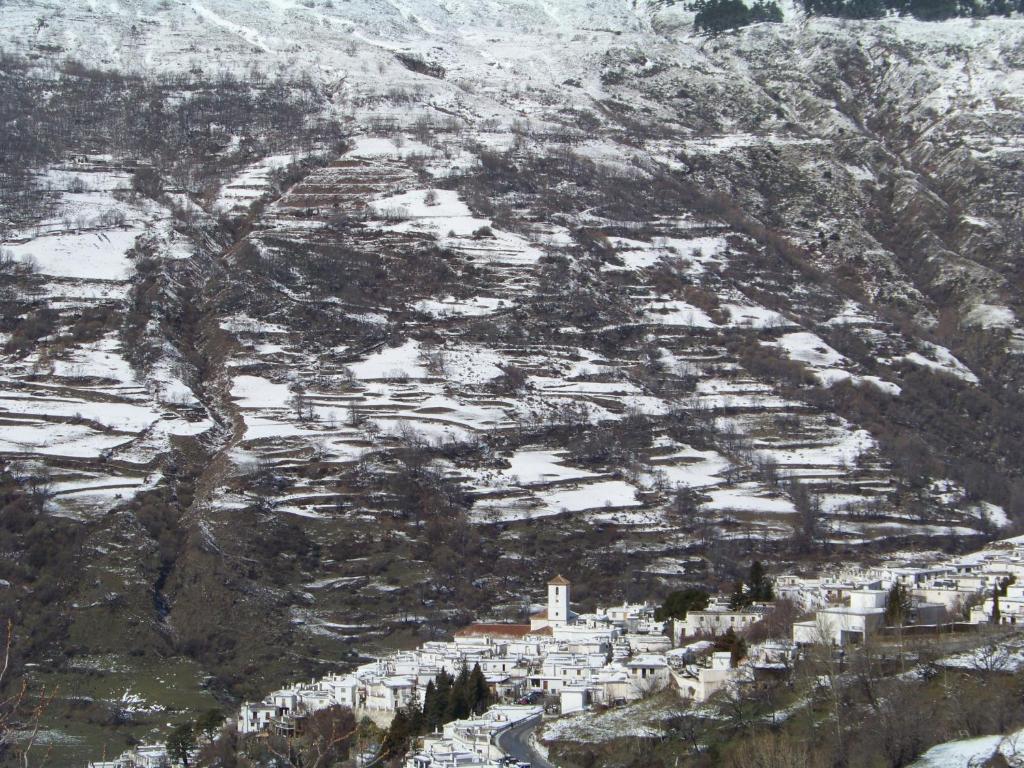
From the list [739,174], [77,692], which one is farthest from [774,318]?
[77,692]

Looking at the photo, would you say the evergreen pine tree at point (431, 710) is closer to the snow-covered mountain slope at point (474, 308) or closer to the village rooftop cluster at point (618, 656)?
the village rooftop cluster at point (618, 656)

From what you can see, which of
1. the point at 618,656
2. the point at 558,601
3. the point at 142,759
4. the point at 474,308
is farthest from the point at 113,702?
the point at 474,308

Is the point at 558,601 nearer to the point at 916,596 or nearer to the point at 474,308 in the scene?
the point at 916,596

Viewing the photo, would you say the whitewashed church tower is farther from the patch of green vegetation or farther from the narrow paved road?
the narrow paved road

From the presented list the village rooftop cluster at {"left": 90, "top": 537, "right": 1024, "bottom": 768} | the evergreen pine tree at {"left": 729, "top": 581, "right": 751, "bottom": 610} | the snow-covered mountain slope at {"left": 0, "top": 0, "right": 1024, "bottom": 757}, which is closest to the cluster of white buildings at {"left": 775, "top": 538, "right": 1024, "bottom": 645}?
the village rooftop cluster at {"left": 90, "top": 537, "right": 1024, "bottom": 768}

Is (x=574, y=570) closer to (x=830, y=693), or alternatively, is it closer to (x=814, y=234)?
(x=830, y=693)

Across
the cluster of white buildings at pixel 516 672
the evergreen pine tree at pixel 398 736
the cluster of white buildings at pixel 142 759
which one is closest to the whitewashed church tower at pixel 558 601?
the cluster of white buildings at pixel 516 672
